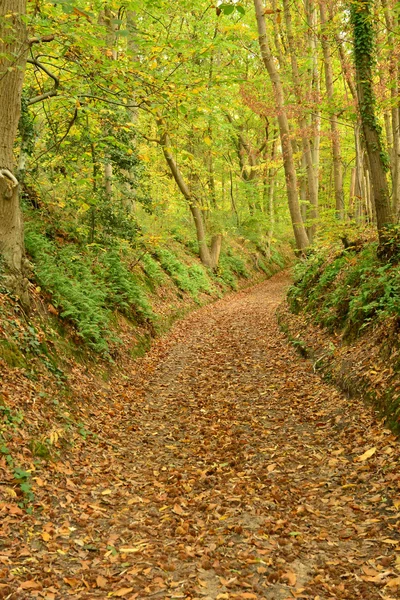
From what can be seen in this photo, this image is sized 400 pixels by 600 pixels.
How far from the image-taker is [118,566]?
4.04 meters

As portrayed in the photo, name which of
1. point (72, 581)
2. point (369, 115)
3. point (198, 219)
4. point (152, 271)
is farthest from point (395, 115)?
point (198, 219)

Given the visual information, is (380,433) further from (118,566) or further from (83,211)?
(83,211)

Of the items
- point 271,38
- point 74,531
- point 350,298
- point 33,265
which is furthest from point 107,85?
point 271,38

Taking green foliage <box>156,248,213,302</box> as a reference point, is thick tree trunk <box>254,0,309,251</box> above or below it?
above

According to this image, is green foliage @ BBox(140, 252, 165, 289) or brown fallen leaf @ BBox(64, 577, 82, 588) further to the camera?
green foliage @ BBox(140, 252, 165, 289)

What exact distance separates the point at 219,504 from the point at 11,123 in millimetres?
6198

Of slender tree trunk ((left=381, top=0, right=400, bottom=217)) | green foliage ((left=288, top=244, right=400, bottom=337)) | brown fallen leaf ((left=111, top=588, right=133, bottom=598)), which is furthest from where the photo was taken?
slender tree trunk ((left=381, top=0, right=400, bottom=217))

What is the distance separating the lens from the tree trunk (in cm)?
914

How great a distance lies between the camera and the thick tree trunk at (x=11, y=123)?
6566 mm

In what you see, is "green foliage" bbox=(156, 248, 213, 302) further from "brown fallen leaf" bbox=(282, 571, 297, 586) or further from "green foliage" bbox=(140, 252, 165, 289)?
"brown fallen leaf" bbox=(282, 571, 297, 586)

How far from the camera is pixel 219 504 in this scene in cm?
505

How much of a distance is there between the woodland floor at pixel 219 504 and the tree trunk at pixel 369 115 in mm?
3643

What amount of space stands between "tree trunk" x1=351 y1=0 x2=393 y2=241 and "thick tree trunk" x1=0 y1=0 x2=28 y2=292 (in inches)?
249

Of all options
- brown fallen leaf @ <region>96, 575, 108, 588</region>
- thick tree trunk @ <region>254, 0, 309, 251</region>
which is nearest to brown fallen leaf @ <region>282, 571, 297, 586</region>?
brown fallen leaf @ <region>96, 575, 108, 588</region>
